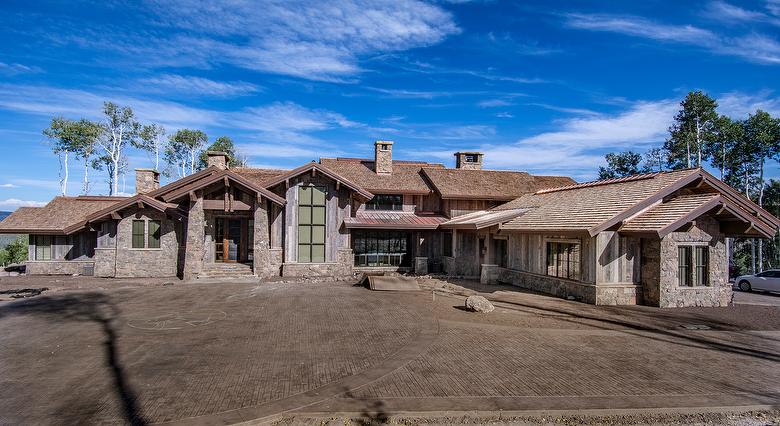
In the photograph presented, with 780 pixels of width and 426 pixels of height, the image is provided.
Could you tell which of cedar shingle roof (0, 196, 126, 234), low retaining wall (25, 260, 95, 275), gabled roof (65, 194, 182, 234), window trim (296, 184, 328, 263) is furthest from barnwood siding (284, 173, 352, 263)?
cedar shingle roof (0, 196, 126, 234)

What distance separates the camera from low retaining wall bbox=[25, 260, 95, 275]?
2288 centimetres

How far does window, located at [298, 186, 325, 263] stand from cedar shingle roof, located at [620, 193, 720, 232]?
14337 millimetres

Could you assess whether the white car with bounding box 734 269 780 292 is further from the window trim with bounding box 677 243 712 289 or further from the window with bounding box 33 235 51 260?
the window with bounding box 33 235 51 260

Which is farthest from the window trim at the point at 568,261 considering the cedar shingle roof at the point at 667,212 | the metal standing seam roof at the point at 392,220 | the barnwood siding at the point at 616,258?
the metal standing seam roof at the point at 392,220

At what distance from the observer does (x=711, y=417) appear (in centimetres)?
705

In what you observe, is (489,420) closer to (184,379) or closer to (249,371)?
(249,371)

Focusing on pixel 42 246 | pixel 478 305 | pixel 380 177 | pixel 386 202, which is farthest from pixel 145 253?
pixel 478 305

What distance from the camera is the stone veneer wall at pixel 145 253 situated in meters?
22.0

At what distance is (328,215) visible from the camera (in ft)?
76.5

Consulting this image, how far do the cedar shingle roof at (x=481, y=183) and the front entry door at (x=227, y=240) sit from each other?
466 inches

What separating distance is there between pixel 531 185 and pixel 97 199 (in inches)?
1059

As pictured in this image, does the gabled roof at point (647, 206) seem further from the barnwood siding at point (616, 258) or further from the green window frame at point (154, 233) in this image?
the green window frame at point (154, 233)

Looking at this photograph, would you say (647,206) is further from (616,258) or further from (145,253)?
(145,253)

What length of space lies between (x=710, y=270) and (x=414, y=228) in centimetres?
1370
